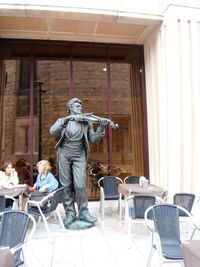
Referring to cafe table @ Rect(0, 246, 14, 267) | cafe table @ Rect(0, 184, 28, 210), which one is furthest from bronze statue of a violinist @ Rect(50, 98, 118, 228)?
cafe table @ Rect(0, 246, 14, 267)

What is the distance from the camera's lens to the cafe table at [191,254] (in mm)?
1986

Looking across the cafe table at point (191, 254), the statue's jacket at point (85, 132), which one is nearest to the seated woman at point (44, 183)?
the statue's jacket at point (85, 132)

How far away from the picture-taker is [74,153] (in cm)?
503

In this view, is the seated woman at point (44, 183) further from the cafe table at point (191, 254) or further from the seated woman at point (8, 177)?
the cafe table at point (191, 254)

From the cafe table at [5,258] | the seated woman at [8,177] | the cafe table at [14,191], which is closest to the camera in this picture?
the cafe table at [5,258]

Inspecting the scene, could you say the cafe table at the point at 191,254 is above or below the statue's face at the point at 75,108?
below

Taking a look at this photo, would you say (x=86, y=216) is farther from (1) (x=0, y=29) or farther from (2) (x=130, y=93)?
(1) (x=0, y=29)

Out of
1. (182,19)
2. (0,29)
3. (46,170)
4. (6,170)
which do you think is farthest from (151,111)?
(0,29)

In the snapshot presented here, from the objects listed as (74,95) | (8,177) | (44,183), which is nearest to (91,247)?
(44,183)

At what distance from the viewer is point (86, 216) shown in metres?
5.15

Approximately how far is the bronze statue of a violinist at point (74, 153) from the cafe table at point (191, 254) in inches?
116

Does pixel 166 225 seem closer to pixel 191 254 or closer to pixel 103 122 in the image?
pixel 191 254

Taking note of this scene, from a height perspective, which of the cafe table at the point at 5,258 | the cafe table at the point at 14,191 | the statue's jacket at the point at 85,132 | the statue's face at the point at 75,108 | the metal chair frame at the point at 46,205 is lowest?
the metal chair frame at the point at 46,205

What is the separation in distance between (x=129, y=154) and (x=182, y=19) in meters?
3.62
